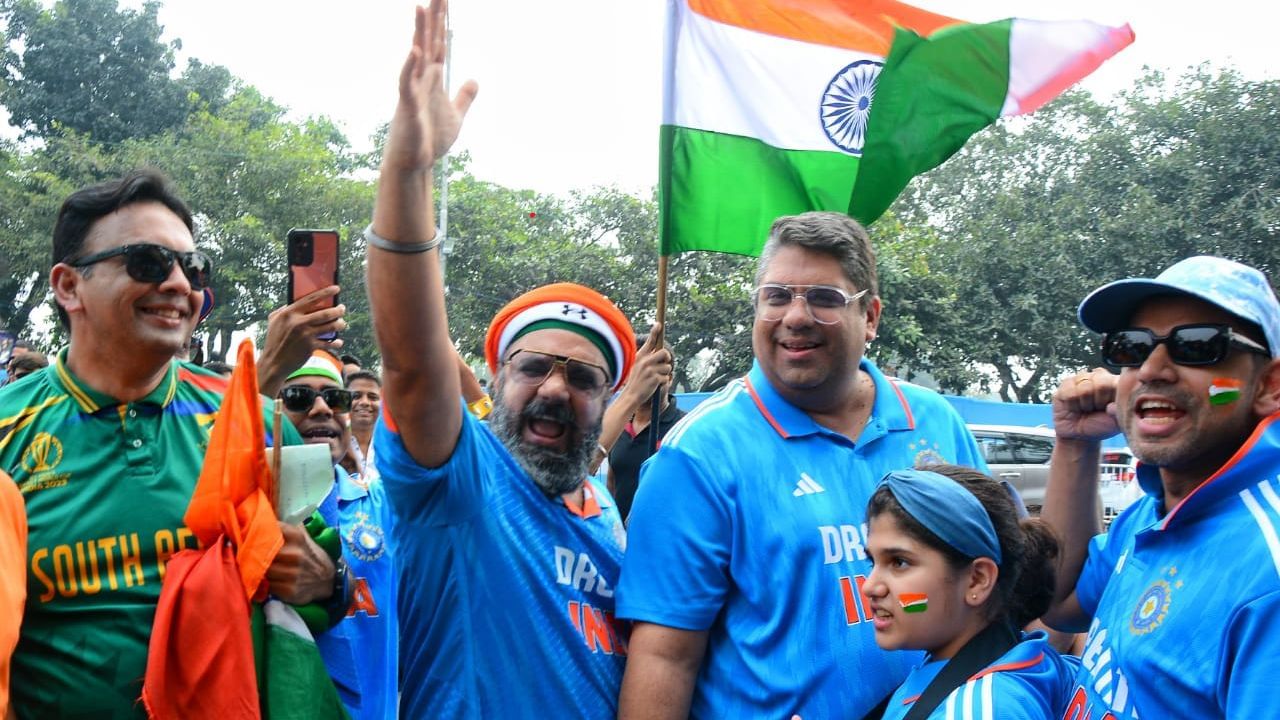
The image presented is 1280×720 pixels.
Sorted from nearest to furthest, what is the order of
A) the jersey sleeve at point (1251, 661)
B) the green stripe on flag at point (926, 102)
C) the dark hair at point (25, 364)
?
the jersey sleeve at point (1251, 661), the green stripe on flag at point (926, 102), the dark hair at point (25, 364)

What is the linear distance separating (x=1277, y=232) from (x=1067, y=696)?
85.3ft

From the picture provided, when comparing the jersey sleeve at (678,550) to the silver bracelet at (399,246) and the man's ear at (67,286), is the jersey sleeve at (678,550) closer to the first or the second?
the silver bracelet at (399,246)

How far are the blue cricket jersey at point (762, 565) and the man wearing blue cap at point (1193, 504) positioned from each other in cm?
55

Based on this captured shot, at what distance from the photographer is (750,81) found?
4270mm

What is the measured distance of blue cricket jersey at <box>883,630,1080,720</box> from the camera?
7.88ft

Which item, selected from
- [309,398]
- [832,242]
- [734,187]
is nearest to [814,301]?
[832,242]

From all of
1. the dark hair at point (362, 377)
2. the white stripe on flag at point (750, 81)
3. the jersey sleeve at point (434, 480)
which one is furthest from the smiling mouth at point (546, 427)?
the dark hair at point (362, 377)

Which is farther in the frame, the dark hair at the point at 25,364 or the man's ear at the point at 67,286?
the dark hair at the point at 25,364

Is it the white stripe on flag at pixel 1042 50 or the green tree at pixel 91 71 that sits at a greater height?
the green tree at pixel 91 71

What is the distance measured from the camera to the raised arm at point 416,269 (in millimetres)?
2234

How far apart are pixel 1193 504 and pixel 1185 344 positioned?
0.35 meters

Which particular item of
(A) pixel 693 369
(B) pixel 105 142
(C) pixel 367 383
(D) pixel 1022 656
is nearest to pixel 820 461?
(D) pixel 1022 656

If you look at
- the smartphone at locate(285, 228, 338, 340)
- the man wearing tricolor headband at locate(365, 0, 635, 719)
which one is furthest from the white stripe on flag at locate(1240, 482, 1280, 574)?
the smartphone at locate(285, 228, 338, 340)

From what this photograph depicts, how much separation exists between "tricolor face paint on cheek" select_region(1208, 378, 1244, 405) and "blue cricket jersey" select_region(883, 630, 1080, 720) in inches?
27.3
